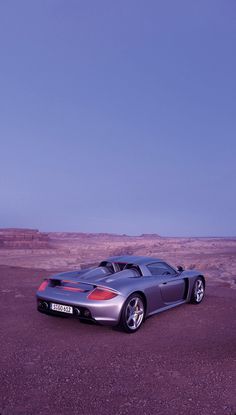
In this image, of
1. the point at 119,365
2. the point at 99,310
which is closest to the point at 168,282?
the point at 99,310

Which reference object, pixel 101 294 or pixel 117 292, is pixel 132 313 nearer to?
pixel 117 292

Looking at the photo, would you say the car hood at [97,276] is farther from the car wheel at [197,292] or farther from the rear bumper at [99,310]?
the car wheel at [197,292]

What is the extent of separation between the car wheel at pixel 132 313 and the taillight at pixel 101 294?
0.30 m

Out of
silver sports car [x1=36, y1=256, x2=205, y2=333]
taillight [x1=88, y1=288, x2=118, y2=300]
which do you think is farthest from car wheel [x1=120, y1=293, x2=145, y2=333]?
taillight [x1=88, y1=288, x2=118, y2=300]

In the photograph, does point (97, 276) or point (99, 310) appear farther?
point (97, 276)

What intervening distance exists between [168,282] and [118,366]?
289 cm

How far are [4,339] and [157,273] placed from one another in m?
3.29

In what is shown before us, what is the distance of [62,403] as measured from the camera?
3570 millimetres

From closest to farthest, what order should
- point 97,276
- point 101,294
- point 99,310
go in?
point 99,310 < point 101,294 < point 97,276

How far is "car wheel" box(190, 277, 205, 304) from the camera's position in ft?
27.1

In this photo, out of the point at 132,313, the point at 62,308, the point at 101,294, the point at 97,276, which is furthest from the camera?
the point at 97,276

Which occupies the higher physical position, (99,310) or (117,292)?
(117,292)

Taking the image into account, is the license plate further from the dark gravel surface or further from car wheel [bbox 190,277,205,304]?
car wheel [bbox 190,277,205,304]

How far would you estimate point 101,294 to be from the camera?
19.3 ft
